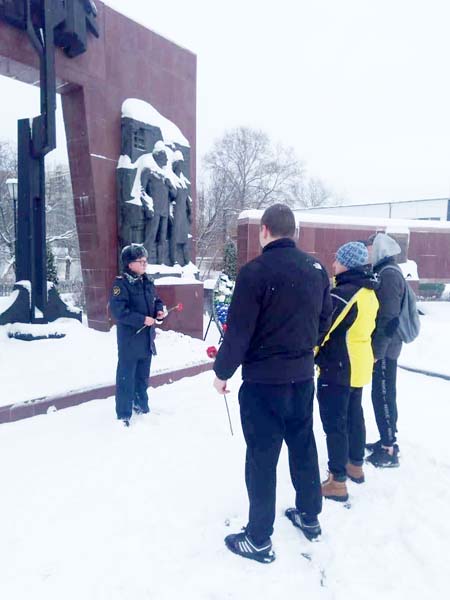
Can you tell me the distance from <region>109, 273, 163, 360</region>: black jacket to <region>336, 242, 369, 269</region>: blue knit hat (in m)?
1.76

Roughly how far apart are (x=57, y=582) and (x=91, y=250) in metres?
5.57

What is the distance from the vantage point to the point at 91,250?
23.2ft

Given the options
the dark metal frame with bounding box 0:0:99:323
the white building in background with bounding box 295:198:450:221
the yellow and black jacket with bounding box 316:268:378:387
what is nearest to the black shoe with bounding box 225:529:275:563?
the yellow and black jacket with bounding box 316:268:378:387

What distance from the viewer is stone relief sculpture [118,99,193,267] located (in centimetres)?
701

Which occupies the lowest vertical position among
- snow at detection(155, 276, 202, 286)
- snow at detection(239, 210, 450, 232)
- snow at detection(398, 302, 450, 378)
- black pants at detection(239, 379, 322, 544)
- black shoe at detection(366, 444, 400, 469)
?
snow at detection(398, 302, 450, 378)

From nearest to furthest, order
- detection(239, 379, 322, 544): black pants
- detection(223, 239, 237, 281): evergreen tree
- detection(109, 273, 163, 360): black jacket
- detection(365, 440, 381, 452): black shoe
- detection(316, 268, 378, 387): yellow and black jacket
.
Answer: detection(239, 379, 322, 544): black pants → detection(316, 268, 378, 387): yellow and black jacket → detection(365, 440, 381, 452): black shoe → detection(109, 273, 163, 360): black jacket → detection(223, 239, 237, 281): evergreen tree

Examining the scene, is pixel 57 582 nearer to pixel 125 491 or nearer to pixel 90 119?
pixel 125 491

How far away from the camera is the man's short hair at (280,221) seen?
2.29 meters

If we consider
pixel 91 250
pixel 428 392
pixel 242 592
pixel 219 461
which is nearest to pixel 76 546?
pixel 242 592

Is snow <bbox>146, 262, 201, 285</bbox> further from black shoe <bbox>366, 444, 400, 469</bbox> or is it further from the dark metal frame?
black shoe <bbox>366, 444, 400, 469</bbox>

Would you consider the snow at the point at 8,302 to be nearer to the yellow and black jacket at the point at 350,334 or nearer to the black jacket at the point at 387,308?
the yellow and black jacket at the point at 350,334

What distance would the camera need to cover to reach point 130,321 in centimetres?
379

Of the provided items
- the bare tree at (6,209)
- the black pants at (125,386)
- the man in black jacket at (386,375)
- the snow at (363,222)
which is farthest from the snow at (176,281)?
the bare tree at (6,209)

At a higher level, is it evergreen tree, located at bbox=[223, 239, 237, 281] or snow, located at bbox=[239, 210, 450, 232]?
snow, located at bbox=[239, 210, 450, 232]
